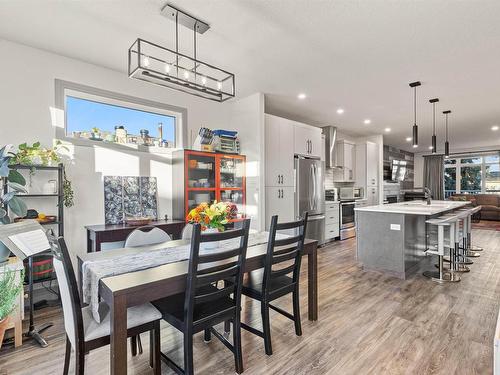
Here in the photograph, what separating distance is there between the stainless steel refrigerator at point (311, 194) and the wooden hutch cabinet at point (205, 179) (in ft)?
4.02

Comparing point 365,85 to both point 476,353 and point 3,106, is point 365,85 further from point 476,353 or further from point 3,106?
point 3,106

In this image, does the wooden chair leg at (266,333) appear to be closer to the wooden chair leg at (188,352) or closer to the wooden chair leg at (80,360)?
the wooden chair leg at (188,352)

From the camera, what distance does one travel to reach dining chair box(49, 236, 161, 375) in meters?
1.51

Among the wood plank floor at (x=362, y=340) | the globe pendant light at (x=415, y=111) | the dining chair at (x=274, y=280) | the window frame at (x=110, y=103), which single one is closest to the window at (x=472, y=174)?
the globe pendant light at (x=415, y=111)

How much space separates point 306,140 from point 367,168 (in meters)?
2.79

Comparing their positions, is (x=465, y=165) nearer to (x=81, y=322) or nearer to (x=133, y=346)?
(x=133, y=346)

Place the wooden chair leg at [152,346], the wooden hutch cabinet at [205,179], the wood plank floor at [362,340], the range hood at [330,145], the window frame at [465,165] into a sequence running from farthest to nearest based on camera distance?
the window frame at [465,165], the range hood at [330,145], the wooden hutch cabinet at [205,179], the wood plank floor at [362,340], the wooden chair leg at [152,346]

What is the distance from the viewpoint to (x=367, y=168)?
24.2 feet

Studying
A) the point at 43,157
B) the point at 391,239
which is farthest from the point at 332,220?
the point at 43,157

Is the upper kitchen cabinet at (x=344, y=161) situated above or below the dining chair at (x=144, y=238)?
Answer: above

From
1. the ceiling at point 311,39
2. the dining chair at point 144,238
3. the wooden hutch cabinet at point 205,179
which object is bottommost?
the dining chair at point 144,238

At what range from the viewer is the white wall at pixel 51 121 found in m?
2.91

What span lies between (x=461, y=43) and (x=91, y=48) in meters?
3.97

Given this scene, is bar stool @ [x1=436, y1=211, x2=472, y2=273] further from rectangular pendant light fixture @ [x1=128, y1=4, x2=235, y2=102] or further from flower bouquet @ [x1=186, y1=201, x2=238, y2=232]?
rectangular pendant light fixture @ [x1=128, y1=4, x2=235, y2=102]
